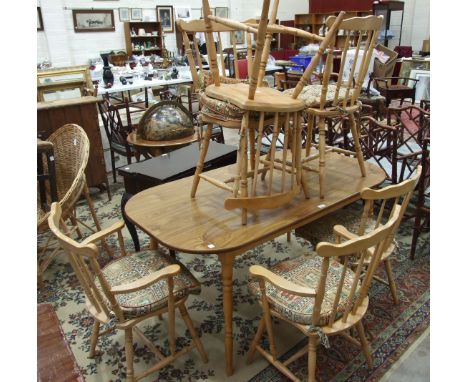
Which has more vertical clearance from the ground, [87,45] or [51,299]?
[87,45]

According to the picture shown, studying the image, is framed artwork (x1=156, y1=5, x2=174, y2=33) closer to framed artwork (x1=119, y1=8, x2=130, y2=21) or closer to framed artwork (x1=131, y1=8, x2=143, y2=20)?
framed artwork (x1=131, y1=8, x2=143, y2=20)

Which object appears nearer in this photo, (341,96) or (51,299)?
(341,96)

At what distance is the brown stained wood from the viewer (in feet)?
5.10

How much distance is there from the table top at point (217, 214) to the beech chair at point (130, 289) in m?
0.14

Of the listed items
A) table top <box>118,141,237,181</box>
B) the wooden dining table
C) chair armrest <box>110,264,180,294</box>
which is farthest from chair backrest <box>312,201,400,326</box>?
table top <box>118,141,237,181</box>

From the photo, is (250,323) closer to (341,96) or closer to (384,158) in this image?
(341,96)

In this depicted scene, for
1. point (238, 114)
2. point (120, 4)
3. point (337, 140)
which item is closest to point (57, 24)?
point (120, 4)

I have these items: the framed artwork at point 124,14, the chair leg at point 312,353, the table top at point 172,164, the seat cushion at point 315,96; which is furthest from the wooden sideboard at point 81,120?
the framed artwork at point 124,14

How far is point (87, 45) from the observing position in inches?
327

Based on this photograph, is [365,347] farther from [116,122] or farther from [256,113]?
[116,122]

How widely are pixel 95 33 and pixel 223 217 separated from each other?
7877 mm

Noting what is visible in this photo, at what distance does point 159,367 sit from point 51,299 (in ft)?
3.48

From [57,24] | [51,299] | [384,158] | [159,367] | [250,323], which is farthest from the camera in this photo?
[57,24]

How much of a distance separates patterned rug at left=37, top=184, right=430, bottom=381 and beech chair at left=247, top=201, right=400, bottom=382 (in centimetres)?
11
